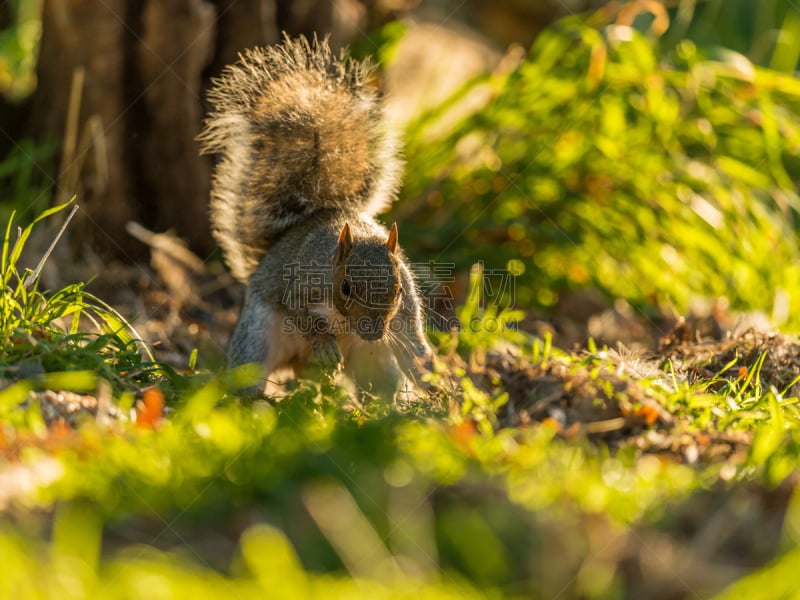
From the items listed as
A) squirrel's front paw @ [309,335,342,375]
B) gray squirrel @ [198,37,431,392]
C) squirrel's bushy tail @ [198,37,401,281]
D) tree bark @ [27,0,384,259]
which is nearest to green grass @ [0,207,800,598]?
squirrel's front paw @ [309,335,342,375]

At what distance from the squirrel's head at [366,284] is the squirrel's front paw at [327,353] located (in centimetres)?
12

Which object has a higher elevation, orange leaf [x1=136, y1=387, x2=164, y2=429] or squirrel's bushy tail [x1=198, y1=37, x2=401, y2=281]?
squirrel's bushy tail [x1=198, y1=37, x2=401, y2=281]

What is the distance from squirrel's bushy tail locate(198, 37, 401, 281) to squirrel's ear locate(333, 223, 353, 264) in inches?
21.6

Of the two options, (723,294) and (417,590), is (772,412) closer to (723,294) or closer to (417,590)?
(417,590)

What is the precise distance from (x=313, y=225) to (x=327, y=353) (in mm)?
695

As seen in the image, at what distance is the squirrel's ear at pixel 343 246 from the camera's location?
3537 millimetres

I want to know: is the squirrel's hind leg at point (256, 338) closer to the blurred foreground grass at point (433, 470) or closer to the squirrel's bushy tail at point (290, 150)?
the squirrel's bushy tail at point (290, 150)

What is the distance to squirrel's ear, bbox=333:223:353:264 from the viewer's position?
354 centimetres

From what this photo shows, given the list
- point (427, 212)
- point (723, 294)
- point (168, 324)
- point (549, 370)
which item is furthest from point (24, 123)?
point (723, 294)

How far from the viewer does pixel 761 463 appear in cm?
216

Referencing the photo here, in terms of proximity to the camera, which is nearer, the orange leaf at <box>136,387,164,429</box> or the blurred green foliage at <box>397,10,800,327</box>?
the orange leaf at <box>136,387,164,429</box>

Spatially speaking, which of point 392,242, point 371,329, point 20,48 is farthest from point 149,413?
point 20,48

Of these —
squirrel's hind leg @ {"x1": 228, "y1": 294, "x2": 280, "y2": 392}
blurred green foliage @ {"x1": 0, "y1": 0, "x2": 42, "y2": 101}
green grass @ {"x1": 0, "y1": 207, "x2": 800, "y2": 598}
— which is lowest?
squirrel's hind leg @ {"x1": 228, "y1": 294, "x2": 280, "y2": 392}

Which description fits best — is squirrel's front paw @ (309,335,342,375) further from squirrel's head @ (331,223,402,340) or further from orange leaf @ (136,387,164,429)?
orange leaf @ (136,387,164,429)
